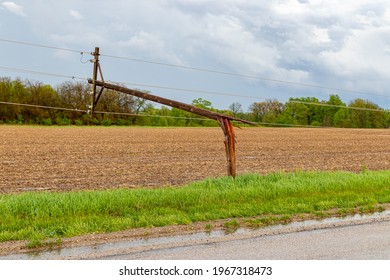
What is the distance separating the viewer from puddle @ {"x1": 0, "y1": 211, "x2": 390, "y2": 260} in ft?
21.2

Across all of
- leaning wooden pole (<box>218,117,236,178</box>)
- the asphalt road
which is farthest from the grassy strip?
the asphalt road

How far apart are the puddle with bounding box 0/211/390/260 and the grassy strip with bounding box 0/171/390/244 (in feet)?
2.11

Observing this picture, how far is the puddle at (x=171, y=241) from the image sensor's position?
6.45 m

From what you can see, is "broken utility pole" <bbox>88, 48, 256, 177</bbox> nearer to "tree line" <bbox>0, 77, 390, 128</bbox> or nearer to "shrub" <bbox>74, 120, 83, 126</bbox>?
"tree line" <bbox>0, 77, 390, 128</bbox>

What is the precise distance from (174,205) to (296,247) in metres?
3.55

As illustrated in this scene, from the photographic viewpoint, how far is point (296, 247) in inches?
266

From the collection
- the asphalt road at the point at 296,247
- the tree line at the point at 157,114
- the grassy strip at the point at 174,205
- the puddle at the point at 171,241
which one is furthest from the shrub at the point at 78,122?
the asphalt road at the point at 296,247

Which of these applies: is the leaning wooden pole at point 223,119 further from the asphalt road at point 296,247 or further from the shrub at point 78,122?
the shrub at point 78,122

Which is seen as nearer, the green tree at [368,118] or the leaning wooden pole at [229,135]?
the leaning wooden pole at [229,135]

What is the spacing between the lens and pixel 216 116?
491 inches

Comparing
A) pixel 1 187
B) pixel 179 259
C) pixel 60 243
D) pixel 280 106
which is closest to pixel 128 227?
pixel 60 243

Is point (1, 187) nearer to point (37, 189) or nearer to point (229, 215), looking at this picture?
point (37, 189)

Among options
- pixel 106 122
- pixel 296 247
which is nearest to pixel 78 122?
pixel 106 122

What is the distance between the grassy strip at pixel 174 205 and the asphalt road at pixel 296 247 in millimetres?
1486
